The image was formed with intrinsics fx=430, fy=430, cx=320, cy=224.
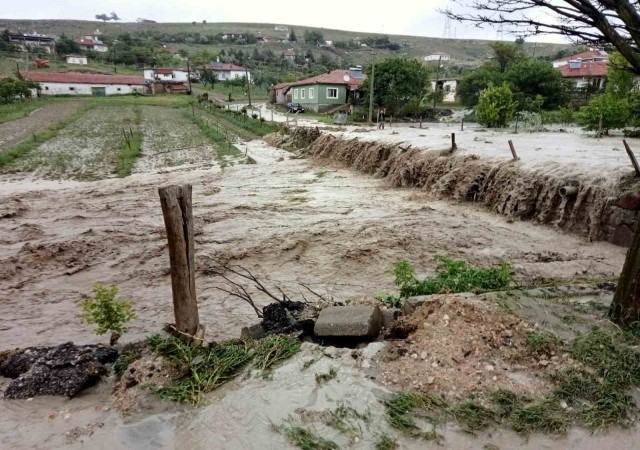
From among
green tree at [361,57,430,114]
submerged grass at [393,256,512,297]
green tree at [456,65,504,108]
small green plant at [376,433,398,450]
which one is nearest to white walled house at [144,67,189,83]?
green tree at [361,57,430,114]

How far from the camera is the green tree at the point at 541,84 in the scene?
36.2 m

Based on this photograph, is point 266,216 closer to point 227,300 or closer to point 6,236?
point 227,300

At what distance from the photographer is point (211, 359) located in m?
4.61

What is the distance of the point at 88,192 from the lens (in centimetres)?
1409

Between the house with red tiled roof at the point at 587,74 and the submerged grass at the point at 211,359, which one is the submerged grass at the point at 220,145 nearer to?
the submerged grass at the point at 211,359

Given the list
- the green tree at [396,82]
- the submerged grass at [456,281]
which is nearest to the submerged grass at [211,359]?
the submerged grass at [456,281]

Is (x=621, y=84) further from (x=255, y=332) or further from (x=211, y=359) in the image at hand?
(x=211, y=359)

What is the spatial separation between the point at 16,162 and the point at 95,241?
11.9 meters

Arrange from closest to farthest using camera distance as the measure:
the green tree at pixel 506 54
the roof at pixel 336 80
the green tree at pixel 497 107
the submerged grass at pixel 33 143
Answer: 1. the submerged grass at pixel 33 143
2. the green tree at pixel 497 107
3. the roof at pixel 336 80
4. the green tree at pixel 506 54

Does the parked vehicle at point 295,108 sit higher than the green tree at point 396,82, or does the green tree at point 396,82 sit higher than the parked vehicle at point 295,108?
the green tree at point 396,82

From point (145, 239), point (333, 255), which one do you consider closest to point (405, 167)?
point (333, 255)

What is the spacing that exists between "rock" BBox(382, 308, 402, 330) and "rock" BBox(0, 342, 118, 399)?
3.20m

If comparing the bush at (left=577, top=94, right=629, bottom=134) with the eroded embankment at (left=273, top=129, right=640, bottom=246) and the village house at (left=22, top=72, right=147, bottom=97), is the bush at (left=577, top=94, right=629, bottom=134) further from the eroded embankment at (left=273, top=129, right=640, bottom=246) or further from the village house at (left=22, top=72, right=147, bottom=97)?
the village house at (left=22, top=72, right=147, bottom=97)

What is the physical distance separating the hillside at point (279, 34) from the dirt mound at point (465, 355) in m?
115
